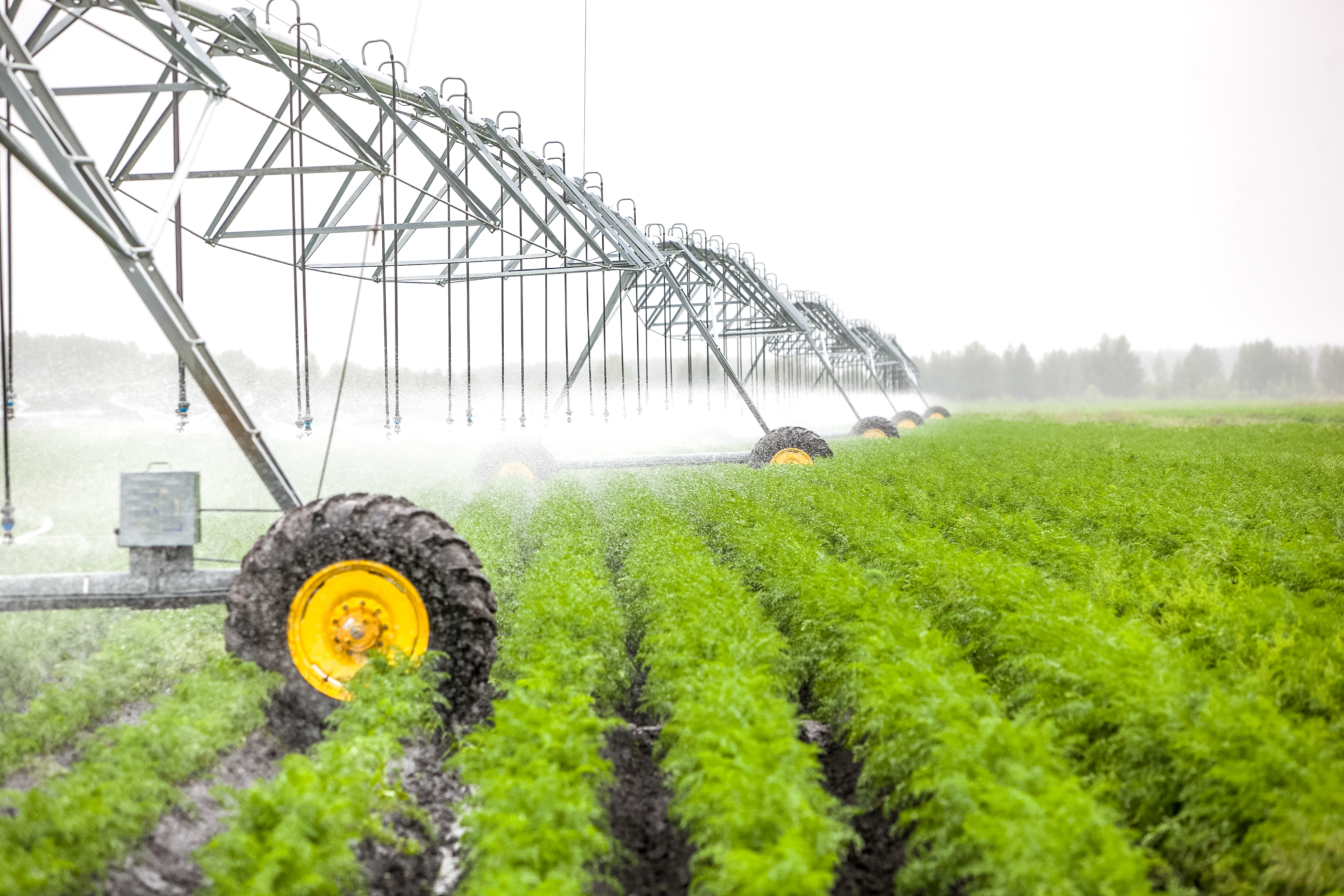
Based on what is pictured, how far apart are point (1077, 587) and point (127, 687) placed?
305 inches

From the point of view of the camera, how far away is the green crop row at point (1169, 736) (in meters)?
3.68

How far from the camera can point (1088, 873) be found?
323cm

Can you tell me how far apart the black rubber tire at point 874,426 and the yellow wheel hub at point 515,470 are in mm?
17082

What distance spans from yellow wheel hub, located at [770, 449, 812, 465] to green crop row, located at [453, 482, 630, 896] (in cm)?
1243

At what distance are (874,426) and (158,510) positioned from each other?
2838cm

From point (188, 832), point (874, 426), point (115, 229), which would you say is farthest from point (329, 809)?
point (874, 426)

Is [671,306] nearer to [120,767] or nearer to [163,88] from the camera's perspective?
[163,88]

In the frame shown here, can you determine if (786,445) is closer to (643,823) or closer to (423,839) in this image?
(643,823)

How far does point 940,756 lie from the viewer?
4074 millimetres

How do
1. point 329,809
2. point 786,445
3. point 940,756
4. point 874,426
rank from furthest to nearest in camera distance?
point 874,426, point 786,445, point 940,756, point 329,809

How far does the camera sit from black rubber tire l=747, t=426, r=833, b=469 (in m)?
19.5

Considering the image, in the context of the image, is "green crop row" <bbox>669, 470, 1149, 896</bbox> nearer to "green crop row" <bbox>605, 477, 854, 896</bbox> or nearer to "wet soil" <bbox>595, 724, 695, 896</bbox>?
"green crop row" <bbox>605, 477, 854, 896</bbox>

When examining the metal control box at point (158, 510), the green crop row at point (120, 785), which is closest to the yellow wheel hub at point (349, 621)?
the green crop row at point (120, 785)

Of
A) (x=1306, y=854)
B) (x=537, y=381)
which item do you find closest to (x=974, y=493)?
(x=1306, y=854)
